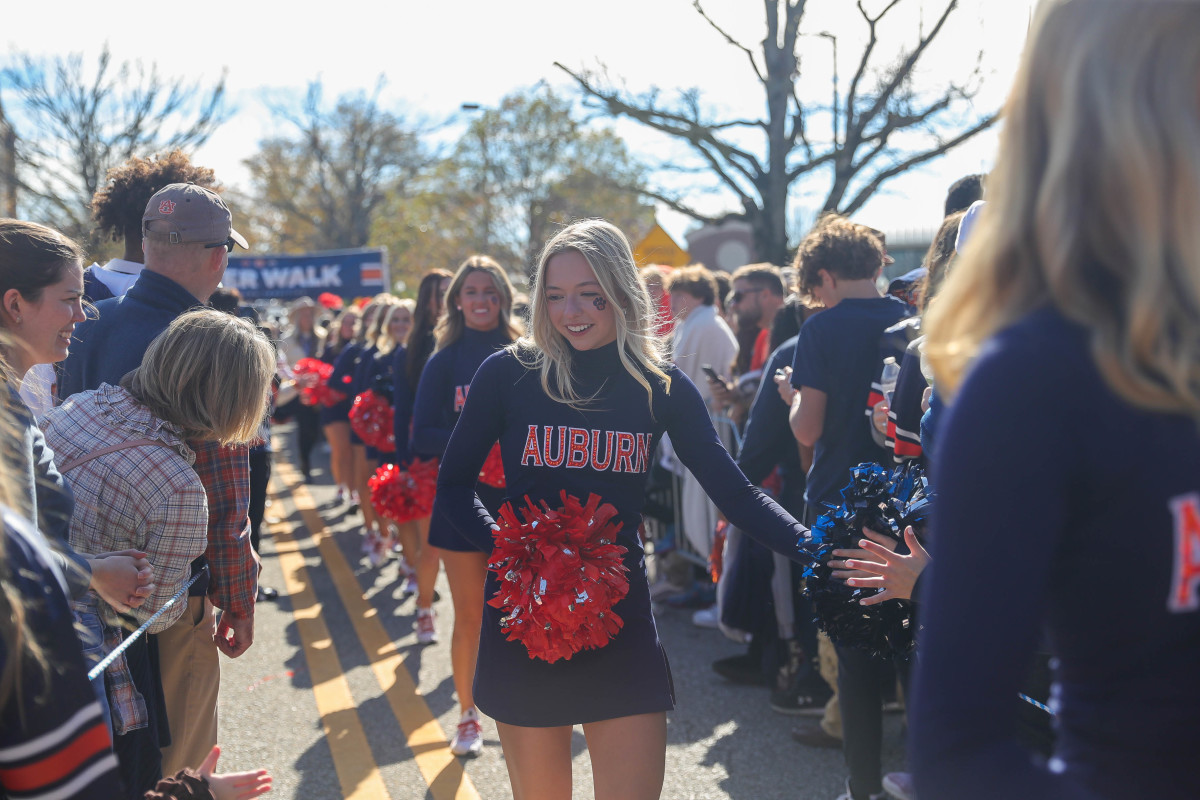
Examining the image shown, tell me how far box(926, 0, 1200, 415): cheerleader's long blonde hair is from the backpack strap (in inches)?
90.3

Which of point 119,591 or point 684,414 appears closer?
point 119,591

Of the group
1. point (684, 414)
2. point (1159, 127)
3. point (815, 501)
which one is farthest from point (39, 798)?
point (815, 501)

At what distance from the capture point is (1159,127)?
1.05 metres

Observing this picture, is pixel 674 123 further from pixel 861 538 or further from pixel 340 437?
pixel 861 538

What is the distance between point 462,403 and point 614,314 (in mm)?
2191

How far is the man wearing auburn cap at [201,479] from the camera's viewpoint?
3.00 m

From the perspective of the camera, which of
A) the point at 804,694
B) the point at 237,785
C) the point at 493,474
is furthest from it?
the point at 804,694

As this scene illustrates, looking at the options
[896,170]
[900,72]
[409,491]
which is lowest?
[409,491]

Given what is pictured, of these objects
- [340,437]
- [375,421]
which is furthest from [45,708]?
[340,437]

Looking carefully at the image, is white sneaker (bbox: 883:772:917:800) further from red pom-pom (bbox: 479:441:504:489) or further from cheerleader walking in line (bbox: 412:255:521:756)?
red pom-pom (bbox: 479:441:504:489)

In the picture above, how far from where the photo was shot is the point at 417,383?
6.05 meters

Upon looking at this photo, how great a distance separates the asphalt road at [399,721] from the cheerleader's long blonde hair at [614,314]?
212 centimetres

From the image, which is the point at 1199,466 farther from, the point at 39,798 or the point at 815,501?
the point at 815,501

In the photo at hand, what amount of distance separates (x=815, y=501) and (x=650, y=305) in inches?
59.1
